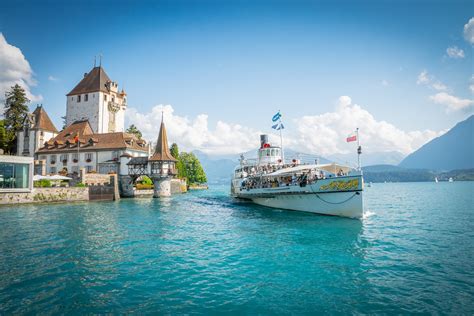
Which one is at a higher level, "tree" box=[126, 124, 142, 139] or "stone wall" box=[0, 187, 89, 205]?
"tree" box=[126, 124, 142, 139]

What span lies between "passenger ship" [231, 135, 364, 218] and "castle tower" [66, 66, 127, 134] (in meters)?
45.6

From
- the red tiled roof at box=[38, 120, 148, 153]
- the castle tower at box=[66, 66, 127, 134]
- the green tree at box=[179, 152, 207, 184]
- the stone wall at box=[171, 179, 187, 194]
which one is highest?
the castle tower at box=[66, 66, 127, 134]

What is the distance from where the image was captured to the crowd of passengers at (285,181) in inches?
1069

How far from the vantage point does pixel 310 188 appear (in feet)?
87.8

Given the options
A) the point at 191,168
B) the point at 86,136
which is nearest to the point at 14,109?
the point at 86,136

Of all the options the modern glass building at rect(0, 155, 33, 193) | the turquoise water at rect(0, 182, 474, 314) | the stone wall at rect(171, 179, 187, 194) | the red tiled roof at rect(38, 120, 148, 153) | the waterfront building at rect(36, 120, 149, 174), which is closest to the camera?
the turquoise water at rect(0, 182, 474, 314)

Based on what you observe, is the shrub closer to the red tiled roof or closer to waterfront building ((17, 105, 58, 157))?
the red tiled roof

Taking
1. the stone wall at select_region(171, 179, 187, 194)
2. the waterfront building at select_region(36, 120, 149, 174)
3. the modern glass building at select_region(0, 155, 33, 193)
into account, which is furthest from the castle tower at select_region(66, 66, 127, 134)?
the modern glass building at select_region(0, 155, 33, 193)

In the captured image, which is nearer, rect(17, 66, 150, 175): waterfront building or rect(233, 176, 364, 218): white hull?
rect(233, 176, 364, 218): white hull

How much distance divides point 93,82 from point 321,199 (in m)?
64.6

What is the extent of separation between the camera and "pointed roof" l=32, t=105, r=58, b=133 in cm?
6038

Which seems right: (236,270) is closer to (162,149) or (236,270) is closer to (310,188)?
(310,188)

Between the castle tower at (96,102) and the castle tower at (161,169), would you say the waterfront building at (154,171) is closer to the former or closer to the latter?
the castle tower at (161,169)

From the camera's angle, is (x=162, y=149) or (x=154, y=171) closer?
(x=154, y=171)
